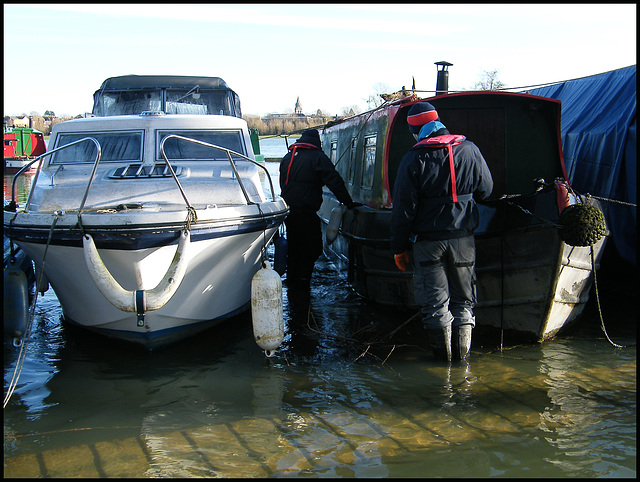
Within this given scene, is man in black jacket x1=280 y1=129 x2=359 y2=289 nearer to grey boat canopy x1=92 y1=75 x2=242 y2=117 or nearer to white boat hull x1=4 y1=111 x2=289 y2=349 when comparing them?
white boat hull x1=4 y1=111 x2=289 y2=349

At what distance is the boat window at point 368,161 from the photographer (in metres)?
7.70

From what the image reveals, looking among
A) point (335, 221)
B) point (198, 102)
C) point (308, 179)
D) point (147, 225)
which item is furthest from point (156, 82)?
point (147, 225)

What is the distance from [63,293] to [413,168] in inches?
150

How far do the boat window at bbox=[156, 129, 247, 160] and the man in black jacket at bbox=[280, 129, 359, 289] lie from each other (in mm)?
768

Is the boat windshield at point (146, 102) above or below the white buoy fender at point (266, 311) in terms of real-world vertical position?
above

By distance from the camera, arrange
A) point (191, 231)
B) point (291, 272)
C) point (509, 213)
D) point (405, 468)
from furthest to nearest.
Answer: point (291, 272) → point (509, 213) → point (191, 231) → point (405, 468)

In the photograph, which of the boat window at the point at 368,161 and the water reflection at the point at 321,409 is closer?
the water reflection at the point at 321,409

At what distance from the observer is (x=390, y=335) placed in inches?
239

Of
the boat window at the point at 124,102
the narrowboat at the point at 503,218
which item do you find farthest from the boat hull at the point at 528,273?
the boat window at the point at 124,102

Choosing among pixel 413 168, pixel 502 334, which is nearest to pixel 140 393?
pixel 413 168

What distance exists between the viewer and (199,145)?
7102mm

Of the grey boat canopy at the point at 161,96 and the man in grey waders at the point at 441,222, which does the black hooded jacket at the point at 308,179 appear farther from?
the man in grey waders at the point at 441,222

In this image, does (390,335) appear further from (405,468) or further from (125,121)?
(125,121)

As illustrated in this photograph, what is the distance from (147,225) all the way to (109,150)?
231cm
